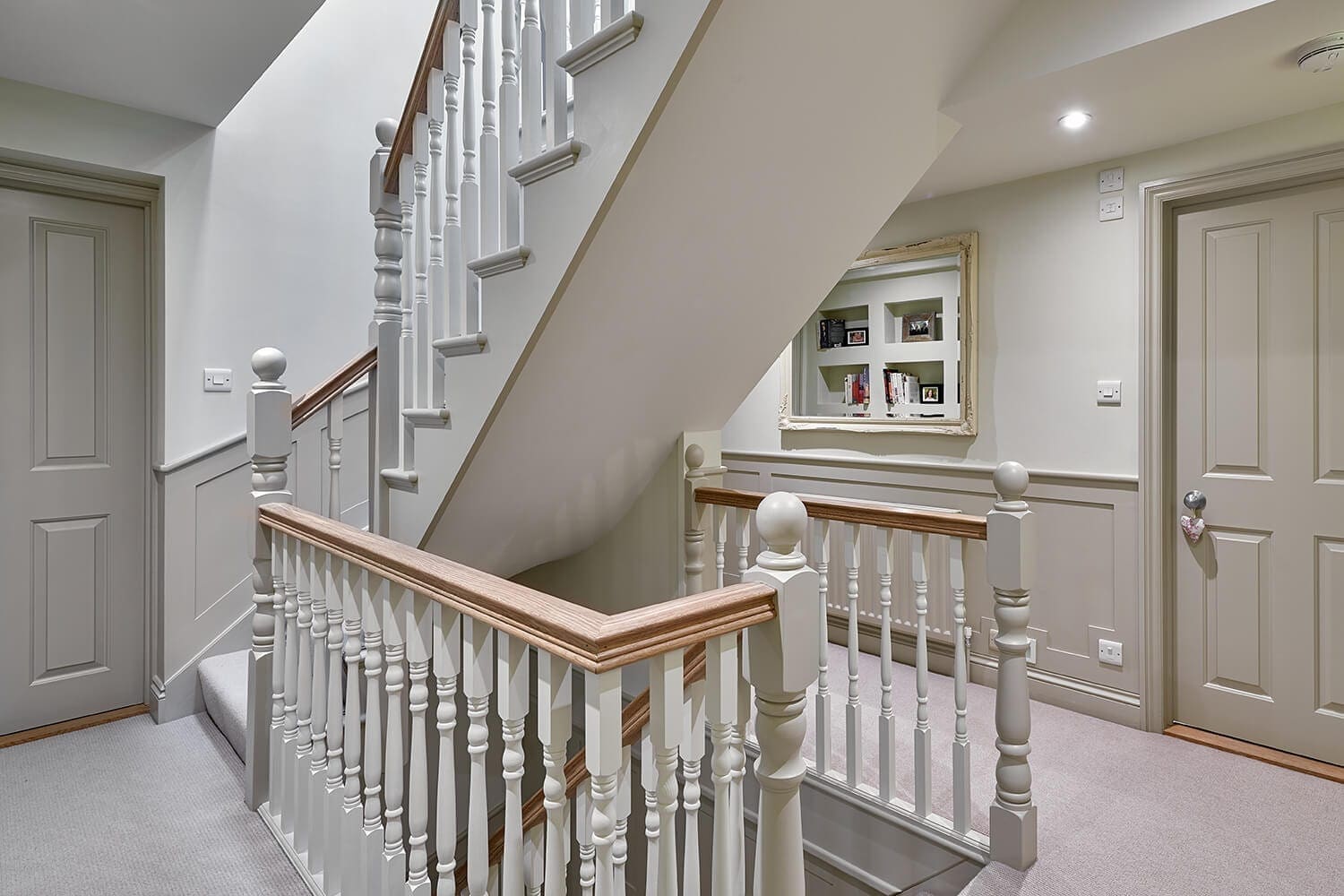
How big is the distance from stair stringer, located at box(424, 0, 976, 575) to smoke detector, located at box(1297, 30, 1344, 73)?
85 cm

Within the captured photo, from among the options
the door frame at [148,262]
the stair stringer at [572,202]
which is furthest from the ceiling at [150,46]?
the stair stringer at [572,202]

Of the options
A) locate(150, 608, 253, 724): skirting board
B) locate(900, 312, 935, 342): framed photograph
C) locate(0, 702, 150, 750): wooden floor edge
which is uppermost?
locate(900, 312, 935, 342): framed photograph

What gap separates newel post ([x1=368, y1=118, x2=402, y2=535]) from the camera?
2133 mm

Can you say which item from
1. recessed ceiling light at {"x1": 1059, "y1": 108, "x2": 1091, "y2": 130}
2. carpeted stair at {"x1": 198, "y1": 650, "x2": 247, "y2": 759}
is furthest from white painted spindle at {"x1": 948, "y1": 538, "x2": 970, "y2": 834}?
carpeted stair at {"x1": 198, "y1": 650, "x2": 247, "y2": 759}

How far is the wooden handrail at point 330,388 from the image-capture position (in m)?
2.08

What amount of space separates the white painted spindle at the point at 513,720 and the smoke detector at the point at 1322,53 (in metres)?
2.37

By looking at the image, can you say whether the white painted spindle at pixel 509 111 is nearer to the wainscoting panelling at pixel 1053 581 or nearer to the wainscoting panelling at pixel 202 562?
the wainscoting panelling at pixel 1053 581

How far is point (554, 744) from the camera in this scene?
0.97 meters

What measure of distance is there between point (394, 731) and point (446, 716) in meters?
0.24

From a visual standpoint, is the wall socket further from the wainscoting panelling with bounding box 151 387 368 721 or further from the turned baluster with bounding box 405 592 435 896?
the wainscoting panelling with bounding box 151 387 368 721

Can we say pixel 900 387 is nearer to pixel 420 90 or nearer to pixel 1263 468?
pixel 1263 468

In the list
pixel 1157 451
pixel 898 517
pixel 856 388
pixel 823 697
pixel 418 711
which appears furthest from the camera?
pixel 856 388

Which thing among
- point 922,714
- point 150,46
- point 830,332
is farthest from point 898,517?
point 150,46

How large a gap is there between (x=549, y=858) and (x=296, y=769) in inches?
43.0
